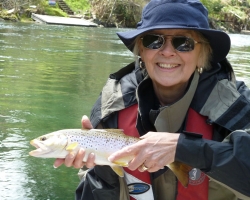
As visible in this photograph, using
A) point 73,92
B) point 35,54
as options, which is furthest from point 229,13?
point 73,92

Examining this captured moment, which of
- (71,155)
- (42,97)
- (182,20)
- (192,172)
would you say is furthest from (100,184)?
(42,97)

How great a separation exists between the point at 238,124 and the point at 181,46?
519mm

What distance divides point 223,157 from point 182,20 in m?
0.75

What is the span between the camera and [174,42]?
8.43 ft

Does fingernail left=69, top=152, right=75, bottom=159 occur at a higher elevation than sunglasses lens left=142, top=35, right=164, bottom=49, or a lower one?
lower

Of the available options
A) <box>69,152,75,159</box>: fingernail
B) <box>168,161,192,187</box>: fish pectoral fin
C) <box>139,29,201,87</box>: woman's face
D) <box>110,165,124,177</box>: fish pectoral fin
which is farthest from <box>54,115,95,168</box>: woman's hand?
<box>139,29,201,87</box>: woman's face

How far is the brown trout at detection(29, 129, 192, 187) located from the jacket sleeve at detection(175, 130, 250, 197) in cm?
16

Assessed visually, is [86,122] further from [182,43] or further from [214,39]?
[214,39]

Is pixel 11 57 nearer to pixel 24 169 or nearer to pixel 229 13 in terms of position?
pixel 24 169

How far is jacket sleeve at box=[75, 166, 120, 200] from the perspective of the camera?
2.73m

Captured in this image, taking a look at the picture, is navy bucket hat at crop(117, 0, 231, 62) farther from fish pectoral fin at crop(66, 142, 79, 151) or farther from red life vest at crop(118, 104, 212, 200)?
fish pectoral fin at crop(66, 142, 79, 151)

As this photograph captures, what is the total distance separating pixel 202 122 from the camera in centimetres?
261

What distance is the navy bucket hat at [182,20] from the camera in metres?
2.48

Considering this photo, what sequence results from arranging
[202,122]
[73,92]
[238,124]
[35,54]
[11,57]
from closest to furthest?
[238,124] < [202,122] < [73,92] < [11,57] < [35,54]
